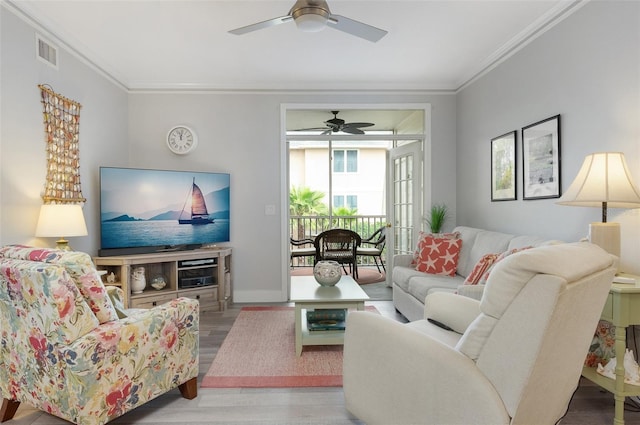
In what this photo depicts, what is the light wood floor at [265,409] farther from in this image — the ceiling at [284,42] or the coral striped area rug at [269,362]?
the ceiling at [284,42]

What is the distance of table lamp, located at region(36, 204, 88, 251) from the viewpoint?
2.72m

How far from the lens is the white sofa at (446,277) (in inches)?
121

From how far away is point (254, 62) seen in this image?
12.7 feet

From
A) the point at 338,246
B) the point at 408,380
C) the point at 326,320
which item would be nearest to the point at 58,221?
the point at 326,320

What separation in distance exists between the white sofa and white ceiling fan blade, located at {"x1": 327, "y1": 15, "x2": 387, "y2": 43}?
5.87ft

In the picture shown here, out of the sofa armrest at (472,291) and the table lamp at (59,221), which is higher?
the table lamp at (59,221)

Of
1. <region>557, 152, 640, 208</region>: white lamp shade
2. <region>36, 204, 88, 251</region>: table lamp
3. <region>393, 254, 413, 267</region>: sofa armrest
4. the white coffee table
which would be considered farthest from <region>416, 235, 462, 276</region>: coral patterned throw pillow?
<region>36, 204, 88, 251</region>: table lamp

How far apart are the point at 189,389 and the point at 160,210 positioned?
2.28 metres

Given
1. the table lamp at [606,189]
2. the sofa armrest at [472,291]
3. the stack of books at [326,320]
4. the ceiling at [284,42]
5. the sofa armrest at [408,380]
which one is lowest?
the stack of books at [326,320]

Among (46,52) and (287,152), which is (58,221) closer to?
(46,52)

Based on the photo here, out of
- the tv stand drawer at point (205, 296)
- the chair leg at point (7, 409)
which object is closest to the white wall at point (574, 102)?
the tv stand drawer at point (205, 296)

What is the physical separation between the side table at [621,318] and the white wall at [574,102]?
49cm

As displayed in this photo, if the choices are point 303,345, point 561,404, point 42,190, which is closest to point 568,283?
point 561,404

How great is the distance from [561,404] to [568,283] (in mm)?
652
